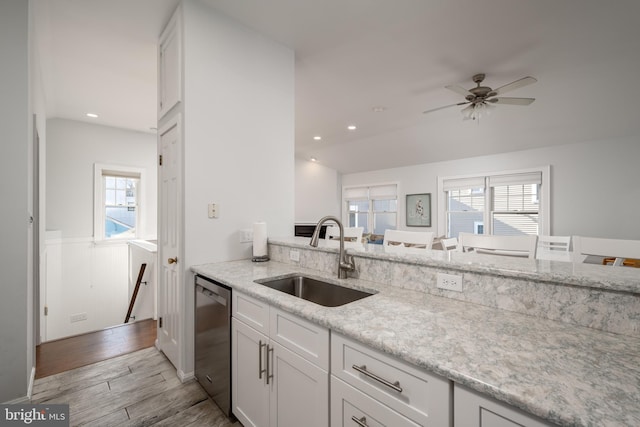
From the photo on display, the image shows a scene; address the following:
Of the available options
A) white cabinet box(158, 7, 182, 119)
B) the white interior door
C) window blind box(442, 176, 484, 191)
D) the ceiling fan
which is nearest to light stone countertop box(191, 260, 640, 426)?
Result: the white interior door

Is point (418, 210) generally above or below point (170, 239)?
above

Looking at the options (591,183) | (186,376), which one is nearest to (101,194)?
(186,376)

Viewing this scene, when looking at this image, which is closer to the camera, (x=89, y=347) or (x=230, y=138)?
(x=230, y=138)

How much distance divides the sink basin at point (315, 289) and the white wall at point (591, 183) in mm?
4846

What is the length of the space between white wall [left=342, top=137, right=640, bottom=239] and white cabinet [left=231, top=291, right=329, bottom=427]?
5266 millimetres

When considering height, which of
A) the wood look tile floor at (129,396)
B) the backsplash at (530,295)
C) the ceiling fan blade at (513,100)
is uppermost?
the ceiling fan blade at (513,100)

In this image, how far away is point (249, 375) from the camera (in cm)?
145

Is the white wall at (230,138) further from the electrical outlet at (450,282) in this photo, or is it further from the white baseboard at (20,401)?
the electrical outlet at (450,282)

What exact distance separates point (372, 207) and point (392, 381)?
6742 millimetres

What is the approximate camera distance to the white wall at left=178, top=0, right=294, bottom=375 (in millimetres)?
1978

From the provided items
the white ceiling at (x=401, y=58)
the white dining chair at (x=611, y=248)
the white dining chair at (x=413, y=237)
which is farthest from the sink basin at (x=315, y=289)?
the white ceiling at (x=401, y=58)

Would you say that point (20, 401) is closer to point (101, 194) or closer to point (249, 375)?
point (249, 375)

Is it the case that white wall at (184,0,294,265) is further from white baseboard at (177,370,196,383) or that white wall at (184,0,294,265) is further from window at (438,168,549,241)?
window at (438,168,549,241)

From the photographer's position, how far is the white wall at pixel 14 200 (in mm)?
1634
